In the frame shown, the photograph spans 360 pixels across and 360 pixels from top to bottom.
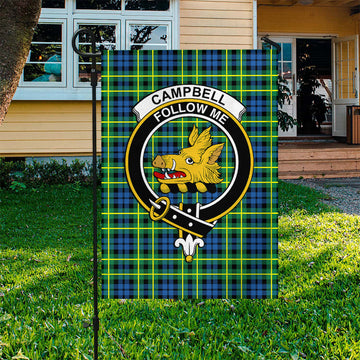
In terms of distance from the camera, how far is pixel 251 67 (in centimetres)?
182

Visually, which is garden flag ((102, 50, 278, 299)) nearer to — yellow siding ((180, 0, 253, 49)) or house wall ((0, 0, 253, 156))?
house wall ((0, 0, 253, 156))

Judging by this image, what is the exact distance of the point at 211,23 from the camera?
8.90 m

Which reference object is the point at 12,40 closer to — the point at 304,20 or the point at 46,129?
the point at 46,129

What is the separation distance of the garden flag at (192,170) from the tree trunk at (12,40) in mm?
1356

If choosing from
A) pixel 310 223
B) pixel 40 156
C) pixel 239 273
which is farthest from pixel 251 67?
pixel 40 156

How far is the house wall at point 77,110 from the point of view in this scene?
28.4ft

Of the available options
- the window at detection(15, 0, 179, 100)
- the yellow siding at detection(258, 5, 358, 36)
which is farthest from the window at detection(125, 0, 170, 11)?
the yellow siding at detection(258, 5, 358, 36)

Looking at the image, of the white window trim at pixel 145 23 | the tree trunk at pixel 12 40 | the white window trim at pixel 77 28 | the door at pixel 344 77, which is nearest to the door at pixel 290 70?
the door at pixel 344 77

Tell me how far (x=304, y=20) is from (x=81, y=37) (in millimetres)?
5793

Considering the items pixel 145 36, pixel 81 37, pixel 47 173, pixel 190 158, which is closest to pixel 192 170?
pixel 190 158

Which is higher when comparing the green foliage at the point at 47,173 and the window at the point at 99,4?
the window at the point at 99,4

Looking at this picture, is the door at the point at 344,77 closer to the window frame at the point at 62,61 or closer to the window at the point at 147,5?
the window at the point at 147,5

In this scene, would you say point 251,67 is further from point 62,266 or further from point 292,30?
point 292,30

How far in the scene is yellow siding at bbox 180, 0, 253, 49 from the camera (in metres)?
8.85
